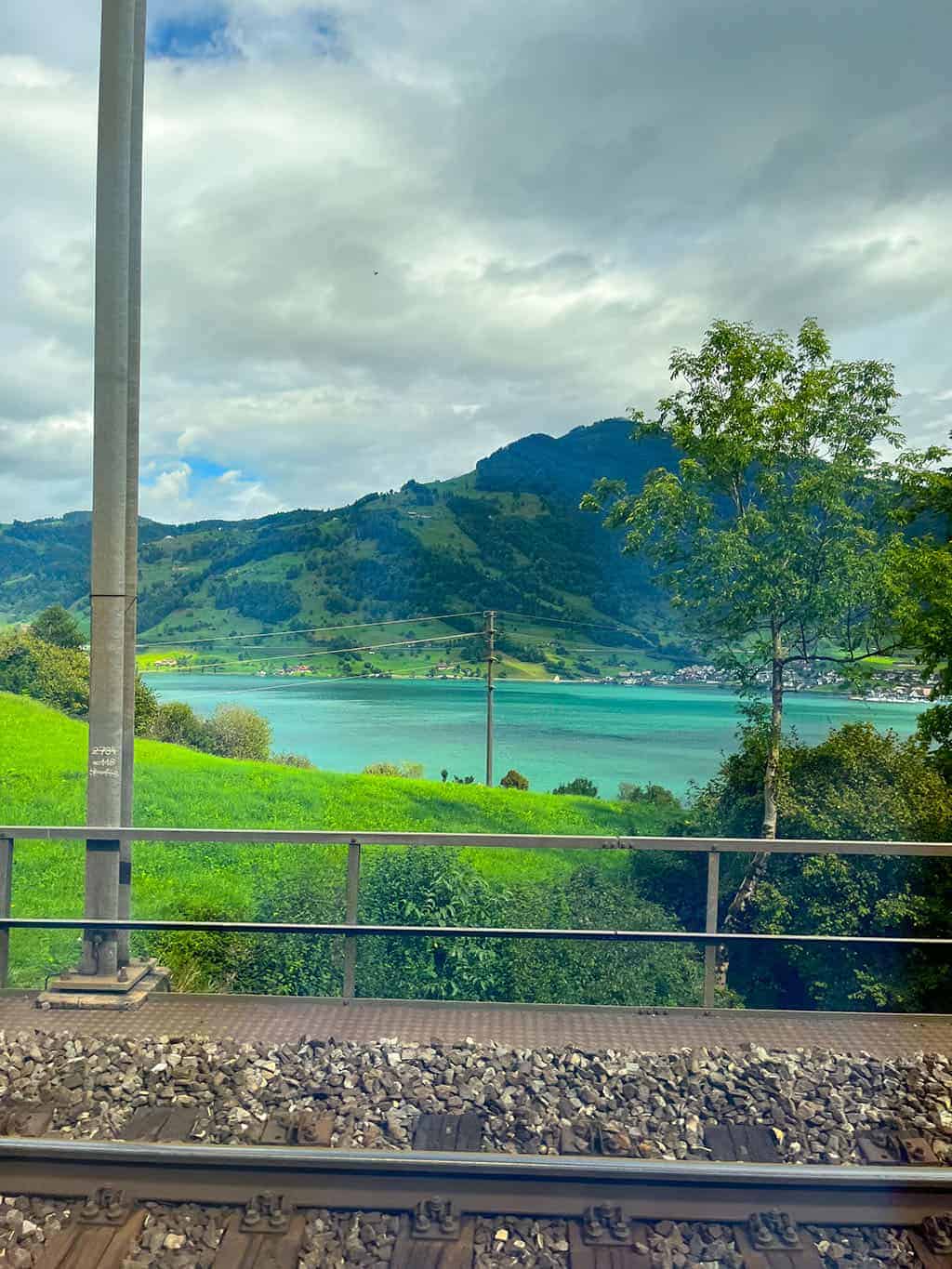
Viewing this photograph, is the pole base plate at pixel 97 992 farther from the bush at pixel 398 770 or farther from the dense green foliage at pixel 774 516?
the bush at pixel 398 770

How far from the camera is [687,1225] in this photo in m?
2.60

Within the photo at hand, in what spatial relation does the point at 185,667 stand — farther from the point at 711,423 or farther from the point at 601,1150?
the point at 601,1150

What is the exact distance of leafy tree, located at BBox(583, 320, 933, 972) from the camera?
1058cm

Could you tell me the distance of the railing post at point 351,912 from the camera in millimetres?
4320

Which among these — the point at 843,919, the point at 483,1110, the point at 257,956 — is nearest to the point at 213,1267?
the point at 483,1110

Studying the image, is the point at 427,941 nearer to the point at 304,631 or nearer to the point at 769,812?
the point at 769,812

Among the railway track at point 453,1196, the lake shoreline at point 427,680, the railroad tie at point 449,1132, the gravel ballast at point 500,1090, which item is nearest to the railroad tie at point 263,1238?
the railway track at point 453,1196

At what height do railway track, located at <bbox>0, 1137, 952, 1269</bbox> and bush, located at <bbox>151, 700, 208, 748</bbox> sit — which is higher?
railway track, located at <bbox>0, 1137, 952, 1269</bbox>

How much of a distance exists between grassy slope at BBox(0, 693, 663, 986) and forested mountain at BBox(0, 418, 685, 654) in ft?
10.5

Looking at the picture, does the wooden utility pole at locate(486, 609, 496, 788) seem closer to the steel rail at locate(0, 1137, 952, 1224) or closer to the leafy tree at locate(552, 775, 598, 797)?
the leafy tree at locate(552, 775, 598, 797)

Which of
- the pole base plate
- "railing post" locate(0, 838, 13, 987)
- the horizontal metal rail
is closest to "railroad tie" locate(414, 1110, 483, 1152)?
the horizontal metal rail

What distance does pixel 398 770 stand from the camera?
67.1ft

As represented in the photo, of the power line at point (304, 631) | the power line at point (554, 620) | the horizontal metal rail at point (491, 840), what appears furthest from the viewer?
the power line at point (304, 631)

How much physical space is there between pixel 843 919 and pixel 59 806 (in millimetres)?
12885
